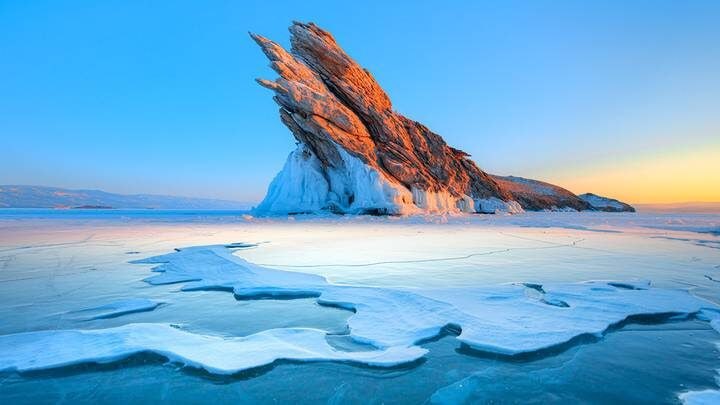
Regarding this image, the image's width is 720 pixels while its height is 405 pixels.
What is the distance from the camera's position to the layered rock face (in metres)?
25.3

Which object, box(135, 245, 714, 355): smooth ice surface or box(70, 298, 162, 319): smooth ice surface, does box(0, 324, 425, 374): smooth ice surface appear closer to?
box(135, 245, 714, 355): smooth ice surface

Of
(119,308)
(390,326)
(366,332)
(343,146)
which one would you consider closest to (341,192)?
(343,146)

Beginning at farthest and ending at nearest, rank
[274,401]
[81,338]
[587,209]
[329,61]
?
[587,209]
[329,61]
[81,338]
[274,401]

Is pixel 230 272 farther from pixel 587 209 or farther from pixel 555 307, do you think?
pixel 587 209

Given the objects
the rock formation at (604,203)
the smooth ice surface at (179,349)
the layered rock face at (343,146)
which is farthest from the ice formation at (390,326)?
the rock formation at (604,203)

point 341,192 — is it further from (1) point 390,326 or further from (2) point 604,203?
(2) point 604,203

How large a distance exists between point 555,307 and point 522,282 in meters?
1.04

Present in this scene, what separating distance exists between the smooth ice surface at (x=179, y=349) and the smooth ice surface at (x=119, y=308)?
0.49 metres

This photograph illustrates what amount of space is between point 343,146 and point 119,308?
23.3 metres

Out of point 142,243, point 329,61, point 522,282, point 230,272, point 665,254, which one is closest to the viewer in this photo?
point 522,282

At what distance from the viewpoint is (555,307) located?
3.48 metres

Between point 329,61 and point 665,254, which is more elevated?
point 329,61

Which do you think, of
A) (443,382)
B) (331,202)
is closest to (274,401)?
(443,382)

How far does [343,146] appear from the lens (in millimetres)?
26203
